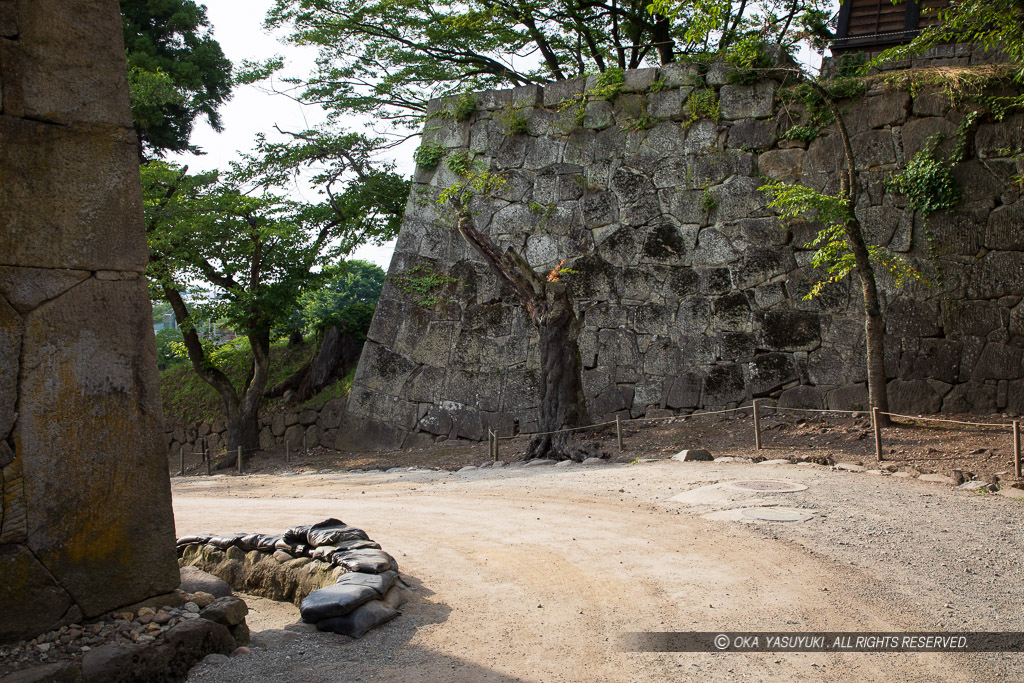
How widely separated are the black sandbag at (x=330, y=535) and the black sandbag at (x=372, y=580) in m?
0.57

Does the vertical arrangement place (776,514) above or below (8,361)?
below

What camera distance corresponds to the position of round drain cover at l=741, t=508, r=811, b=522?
6089 millimetres

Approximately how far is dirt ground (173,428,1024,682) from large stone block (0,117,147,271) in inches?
79.6

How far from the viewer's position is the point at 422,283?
14.8 meters

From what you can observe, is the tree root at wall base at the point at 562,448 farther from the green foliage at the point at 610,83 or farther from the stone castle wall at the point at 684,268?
the green foliage at the point at 610,83

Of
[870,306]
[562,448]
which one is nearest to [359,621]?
[562,448]

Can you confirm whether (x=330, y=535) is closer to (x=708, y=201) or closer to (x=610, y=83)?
(x=708, y=201)

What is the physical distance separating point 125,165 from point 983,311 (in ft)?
37.3

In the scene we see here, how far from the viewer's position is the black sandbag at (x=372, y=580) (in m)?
4.45

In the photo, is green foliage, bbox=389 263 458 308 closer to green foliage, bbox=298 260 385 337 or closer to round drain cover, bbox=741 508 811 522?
round drain cover, bbox=741 508 811 522

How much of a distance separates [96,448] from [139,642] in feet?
2.96

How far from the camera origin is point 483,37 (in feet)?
55.5

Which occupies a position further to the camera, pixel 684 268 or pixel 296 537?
pixel 684 268

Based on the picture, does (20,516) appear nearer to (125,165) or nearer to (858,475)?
(125,165)
